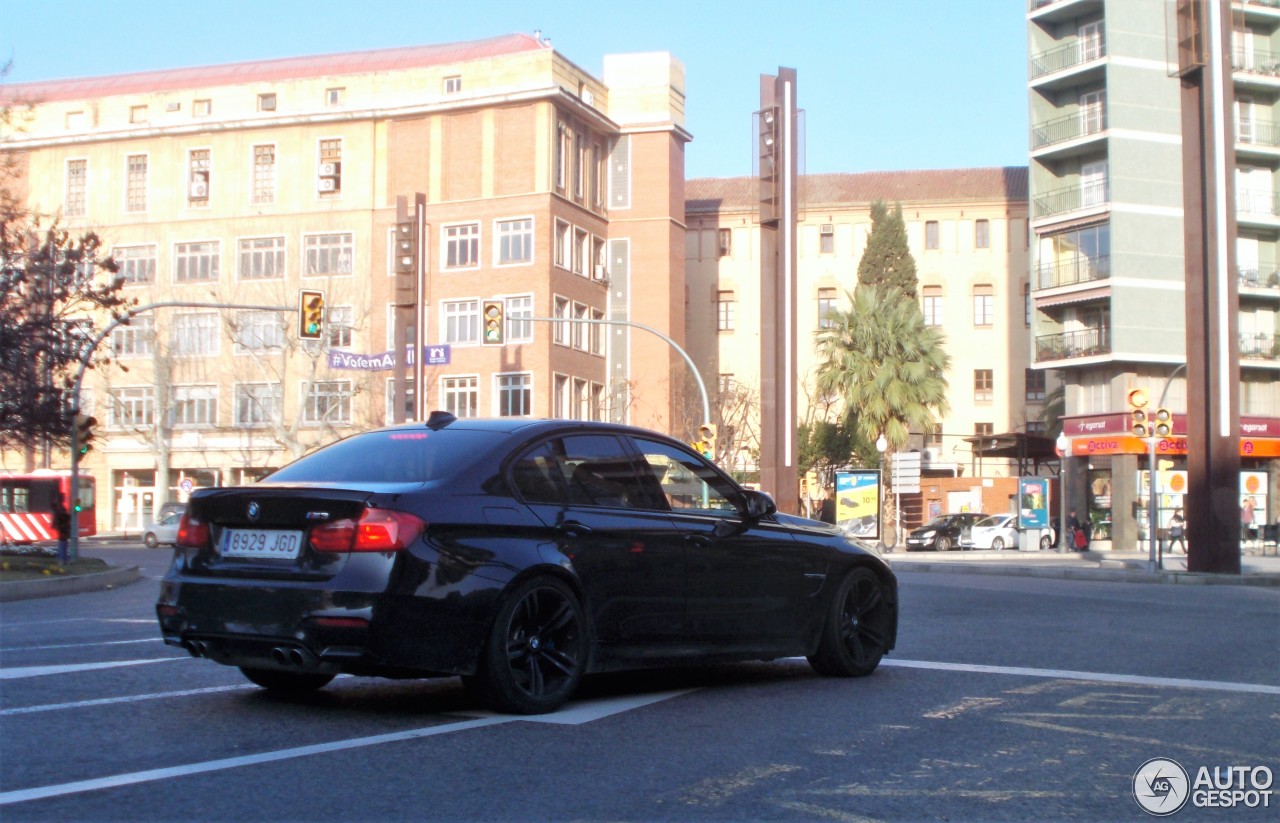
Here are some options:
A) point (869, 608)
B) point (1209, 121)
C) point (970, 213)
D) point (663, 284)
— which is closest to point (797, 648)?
point (869, 608)

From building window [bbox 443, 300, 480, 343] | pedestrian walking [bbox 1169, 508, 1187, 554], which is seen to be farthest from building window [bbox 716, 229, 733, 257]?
pedestrian walking [bbox 1169, 508, 1187, 554]

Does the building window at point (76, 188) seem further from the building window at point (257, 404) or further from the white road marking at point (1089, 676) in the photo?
the white road marking at point (1089, 676)

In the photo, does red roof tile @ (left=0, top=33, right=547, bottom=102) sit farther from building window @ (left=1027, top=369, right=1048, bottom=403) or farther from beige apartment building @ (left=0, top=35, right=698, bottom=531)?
building window @ (left=1027, top=369, right=1048, bottom=403)

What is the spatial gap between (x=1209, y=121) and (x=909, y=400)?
26.7 m

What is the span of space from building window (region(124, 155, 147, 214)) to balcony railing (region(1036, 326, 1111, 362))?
41.8 m

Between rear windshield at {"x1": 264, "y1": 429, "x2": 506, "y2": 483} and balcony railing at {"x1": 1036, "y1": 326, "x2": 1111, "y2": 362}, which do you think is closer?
rear windshield at {"x1": 264, "y1": 429, "x2": 506, "y2": 483}

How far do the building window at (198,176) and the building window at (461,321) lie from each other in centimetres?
1341

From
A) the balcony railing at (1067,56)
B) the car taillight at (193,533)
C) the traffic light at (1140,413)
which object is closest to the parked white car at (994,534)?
the balcony railing at (1067,56)

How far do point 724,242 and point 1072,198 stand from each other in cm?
3298

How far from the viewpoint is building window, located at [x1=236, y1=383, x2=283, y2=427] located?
62625mm

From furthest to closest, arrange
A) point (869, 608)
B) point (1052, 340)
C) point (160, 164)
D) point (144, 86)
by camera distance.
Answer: point (144, 86) < point (160, 164) < point (1052, 340) < point (869, 608)

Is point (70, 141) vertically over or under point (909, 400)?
over

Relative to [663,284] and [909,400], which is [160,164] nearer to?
[663,284]

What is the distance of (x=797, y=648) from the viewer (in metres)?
8.31
